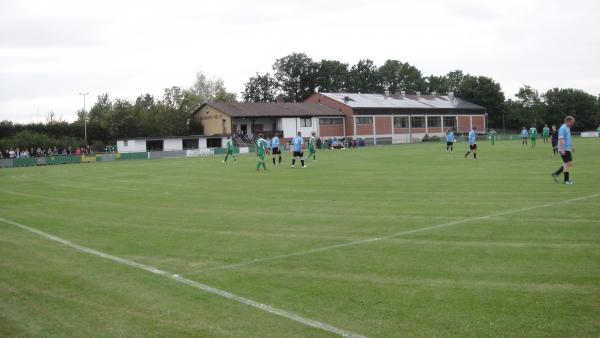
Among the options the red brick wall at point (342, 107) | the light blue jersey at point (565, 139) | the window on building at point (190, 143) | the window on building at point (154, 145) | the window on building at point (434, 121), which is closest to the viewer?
the light blue jersey at point (565, 139)

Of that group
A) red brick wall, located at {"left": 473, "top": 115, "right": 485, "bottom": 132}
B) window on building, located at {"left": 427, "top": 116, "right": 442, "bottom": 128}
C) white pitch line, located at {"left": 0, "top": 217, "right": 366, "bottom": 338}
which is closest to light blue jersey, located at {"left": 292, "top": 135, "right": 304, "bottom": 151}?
white pitch line, located at {"left": 0, "top": 217, "right": 366, "bottom": 338}

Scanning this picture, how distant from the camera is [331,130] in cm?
8338

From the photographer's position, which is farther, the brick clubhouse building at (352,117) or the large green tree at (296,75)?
the large green tree at (296,75)

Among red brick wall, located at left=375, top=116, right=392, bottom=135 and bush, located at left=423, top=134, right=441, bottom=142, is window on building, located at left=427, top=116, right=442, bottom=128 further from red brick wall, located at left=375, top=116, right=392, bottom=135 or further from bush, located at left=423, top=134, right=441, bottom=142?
red brick wall, located at left=375, top=116, right=392, bottom=135

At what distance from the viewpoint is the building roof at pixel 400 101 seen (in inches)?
3444

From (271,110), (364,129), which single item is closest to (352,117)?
(364,129)

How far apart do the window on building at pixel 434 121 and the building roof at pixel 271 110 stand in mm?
18655

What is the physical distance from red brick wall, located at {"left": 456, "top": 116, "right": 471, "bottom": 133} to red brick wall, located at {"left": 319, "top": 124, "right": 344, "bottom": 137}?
25432mm

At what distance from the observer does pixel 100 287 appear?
680 centimetres

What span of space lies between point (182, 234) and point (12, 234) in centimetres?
389

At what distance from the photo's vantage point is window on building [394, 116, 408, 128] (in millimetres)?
88625

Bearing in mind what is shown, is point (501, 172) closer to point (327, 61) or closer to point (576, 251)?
point (576, 251)

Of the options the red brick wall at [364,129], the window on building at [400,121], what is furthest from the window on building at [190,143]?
the window on building at [400,121]

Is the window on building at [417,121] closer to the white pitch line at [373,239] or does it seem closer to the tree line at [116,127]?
the tree line at [116,127]
